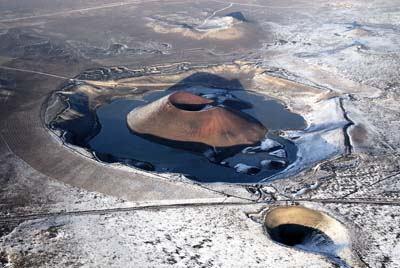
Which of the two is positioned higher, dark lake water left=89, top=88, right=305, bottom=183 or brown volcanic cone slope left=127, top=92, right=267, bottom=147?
brown volcanic cone slope left=127, top=92, right=267, bottom=147

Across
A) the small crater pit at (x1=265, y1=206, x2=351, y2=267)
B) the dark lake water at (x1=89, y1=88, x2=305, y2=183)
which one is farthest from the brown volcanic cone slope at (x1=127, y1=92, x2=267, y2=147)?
the small crater pit at (x1=265, y1=206, x2=351, y2=267)

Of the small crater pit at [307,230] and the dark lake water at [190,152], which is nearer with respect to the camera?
the small crater pit at [307,230]

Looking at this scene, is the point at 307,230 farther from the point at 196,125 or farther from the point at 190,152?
the point at 196,125

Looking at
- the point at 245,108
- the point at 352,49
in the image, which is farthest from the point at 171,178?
the point at 352,49

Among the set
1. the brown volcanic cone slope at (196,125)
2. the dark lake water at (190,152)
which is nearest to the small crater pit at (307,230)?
the dark lake water at (190,152)

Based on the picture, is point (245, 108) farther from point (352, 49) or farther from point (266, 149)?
point (352, 49)

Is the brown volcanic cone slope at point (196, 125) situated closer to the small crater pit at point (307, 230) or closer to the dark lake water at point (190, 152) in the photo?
the dark lake water at point (190, 152)

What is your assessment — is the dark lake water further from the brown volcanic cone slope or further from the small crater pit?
the small crater pit
